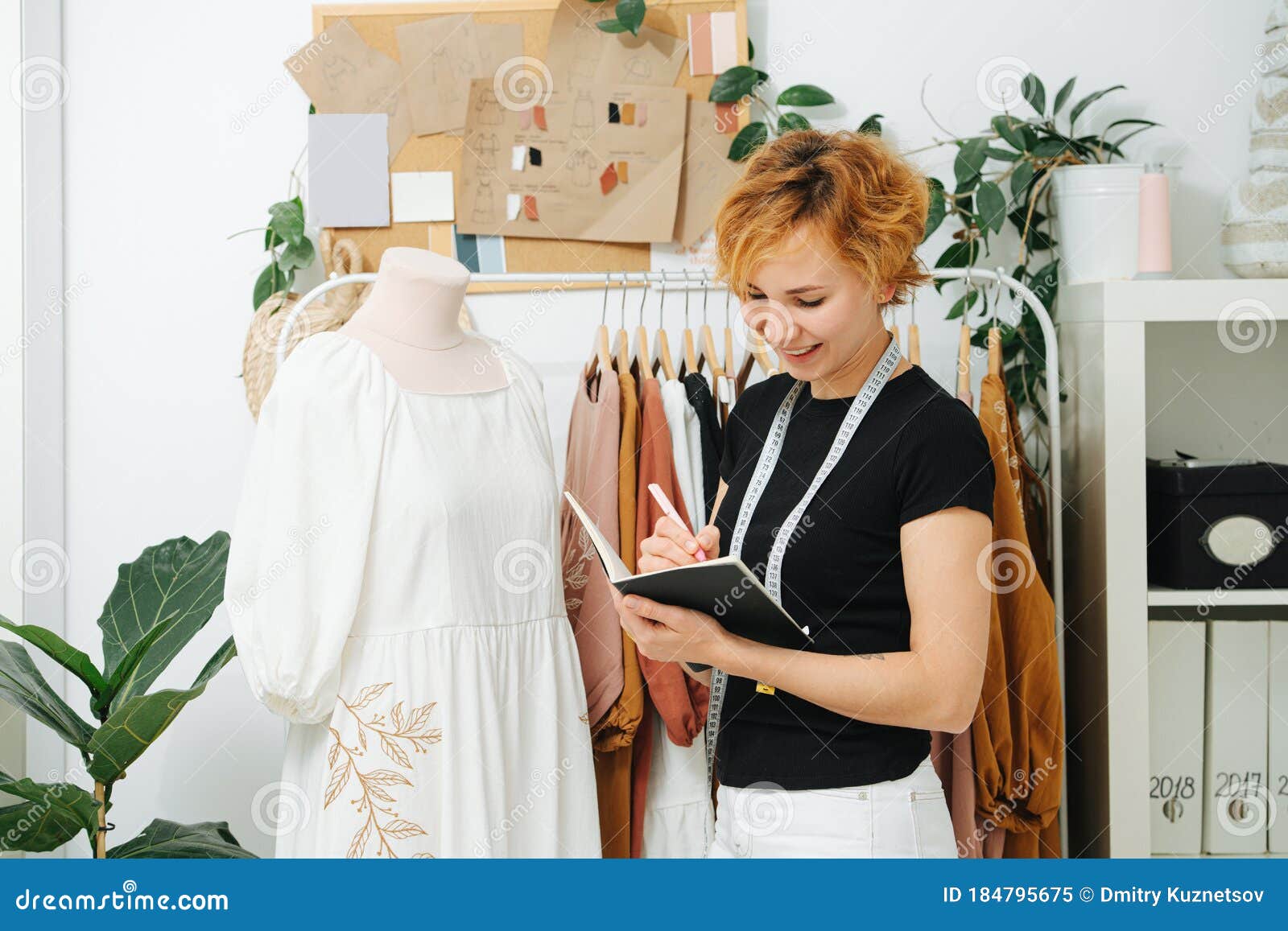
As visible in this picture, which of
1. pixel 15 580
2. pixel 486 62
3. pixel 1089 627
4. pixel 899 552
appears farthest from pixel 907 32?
pixel 15 580

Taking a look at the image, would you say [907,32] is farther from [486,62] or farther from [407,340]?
[407,340]

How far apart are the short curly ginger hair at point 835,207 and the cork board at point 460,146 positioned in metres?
0.84

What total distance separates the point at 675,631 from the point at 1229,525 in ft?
3.49

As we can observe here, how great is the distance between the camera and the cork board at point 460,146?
201 cm

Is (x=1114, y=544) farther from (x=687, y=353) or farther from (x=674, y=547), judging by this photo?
(x=674, y=547)

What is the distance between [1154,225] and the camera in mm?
1804

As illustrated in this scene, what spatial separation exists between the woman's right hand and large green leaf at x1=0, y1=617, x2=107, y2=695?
0.93 metres

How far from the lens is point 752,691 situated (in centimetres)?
124

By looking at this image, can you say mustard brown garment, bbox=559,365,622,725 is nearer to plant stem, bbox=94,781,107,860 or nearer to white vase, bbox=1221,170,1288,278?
plant stem, bbox=94,781,107,860

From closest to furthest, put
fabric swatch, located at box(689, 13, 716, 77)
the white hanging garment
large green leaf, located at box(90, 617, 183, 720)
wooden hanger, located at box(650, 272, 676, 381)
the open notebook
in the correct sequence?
the open notebook
large green leaf, located at box(90, 617, 183, 720)
the white hanging garment
wooden hanger, located at box(650, 272, 676, 381)
fabric swatch, located at box(689, 13, 716, 77)

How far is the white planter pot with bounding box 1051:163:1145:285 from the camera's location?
5.86 ft

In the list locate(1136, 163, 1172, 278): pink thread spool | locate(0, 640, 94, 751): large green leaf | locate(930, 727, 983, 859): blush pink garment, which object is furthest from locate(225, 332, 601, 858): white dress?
locate(1136, 163, 1172, 278): pink thread spool

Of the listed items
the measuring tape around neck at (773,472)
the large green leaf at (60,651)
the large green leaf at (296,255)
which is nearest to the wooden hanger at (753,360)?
the measuring tape around neck at (773,472)
